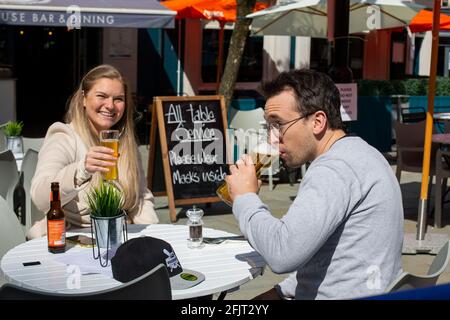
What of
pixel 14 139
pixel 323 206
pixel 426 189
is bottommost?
pixel 426 189

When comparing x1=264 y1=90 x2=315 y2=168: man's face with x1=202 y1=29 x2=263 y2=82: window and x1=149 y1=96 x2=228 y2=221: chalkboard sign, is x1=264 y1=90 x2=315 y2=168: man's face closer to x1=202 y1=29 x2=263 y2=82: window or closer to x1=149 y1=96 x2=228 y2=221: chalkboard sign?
x1=149 y1=96 x2=228 y2=221: chalkboard sign

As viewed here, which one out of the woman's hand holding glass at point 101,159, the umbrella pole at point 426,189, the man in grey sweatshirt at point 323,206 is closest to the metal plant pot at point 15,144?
the woman's hand holding glass at point 101,159

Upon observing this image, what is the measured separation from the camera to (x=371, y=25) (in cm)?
939

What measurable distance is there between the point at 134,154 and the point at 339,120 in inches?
63.4

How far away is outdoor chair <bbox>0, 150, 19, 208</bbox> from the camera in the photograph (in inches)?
198

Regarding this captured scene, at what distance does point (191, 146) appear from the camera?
766 cm

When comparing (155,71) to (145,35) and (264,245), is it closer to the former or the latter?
(145,35)

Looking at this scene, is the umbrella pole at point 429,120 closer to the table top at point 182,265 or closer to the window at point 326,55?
the table top at point 182,265

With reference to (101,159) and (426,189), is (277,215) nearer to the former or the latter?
(426,189)

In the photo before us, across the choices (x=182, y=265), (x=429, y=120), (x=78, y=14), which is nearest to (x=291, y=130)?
(x=182, y=265)

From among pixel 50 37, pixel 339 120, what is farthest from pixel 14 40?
pixel 339 120

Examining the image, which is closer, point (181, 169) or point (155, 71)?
point (181, 169)

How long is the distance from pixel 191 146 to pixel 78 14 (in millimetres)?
2724

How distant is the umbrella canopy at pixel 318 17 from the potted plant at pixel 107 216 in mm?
5509
